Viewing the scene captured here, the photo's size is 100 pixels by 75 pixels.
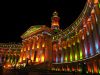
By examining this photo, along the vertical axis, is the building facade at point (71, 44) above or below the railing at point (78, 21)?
below

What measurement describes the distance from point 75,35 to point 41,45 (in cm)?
2214

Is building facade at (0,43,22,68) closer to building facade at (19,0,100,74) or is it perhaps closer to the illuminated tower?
building facade at (19,0,100,74)

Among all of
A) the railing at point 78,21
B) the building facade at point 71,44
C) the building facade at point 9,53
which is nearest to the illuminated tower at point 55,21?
the building facade at point 71,44

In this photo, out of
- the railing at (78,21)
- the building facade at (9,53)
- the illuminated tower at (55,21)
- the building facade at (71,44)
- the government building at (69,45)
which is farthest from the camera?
the building facade at (9,53)

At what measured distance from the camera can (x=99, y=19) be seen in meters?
28.9

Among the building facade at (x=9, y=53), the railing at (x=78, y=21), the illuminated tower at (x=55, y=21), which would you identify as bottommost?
the building facade at (x=9, y=53)

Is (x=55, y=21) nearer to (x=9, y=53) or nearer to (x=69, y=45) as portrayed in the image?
(x=69, y=45)

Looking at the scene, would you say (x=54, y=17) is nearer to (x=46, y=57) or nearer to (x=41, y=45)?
(x=41, y=45)

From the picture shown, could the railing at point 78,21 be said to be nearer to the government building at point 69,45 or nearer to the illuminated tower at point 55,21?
the government building at point 69,45

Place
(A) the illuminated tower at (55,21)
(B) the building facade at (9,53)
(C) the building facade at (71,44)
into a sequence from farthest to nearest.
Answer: (B) the building facade at (9,53)
(A) the illuminated tower at (55,21)
(C) the building facade at (71,44)

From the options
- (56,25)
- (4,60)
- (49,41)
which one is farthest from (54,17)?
(4,60)

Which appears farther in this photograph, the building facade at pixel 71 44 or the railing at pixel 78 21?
the railing at pixel 78 21

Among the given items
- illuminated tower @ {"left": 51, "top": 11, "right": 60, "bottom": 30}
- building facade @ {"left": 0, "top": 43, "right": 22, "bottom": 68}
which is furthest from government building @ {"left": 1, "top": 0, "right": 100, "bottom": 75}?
building facade @ {"left": 0, "top": 43, "right": 22, "bottom": 68}

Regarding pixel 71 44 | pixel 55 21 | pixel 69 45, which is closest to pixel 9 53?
pixel 55 21
